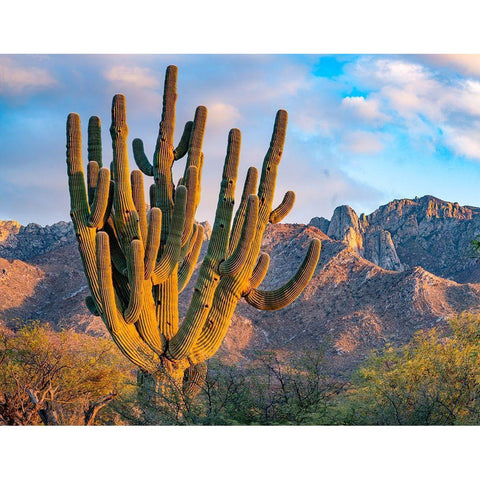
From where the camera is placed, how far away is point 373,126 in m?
29.8

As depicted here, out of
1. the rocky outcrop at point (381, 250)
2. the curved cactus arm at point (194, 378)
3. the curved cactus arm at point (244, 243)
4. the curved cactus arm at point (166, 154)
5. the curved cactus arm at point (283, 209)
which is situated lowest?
the curved cactus arm at point (194, 378)

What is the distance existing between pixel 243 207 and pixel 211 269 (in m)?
1.00

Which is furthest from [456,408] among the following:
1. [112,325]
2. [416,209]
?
[416,209]

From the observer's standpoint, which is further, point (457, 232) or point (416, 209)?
point (416, 209)

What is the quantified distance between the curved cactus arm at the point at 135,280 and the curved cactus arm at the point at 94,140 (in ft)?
5.49

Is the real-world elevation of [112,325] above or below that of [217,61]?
below

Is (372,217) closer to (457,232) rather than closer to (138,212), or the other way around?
(457,232)

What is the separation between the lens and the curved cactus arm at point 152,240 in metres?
8.56

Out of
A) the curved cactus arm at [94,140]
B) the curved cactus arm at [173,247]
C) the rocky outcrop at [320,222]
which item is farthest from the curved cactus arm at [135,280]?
the rocky outcrop at [320,222]

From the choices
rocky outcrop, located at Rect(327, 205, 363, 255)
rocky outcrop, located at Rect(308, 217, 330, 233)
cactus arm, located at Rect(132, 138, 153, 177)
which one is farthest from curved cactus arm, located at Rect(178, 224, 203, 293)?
rocky outcrop, located at Rect(308, 217, 330, 233)

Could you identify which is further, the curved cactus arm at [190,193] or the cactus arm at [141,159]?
the cactus arm at [141,159]

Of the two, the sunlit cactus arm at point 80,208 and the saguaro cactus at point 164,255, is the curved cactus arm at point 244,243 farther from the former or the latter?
the sunlit cactus arm at point 80,208
